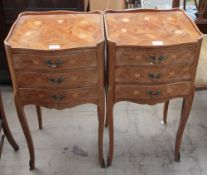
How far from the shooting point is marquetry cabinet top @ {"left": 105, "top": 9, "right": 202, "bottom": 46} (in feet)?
4.38

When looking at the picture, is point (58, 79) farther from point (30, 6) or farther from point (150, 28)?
point (30, 6)

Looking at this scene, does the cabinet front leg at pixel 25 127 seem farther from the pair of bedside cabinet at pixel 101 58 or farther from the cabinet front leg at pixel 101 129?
the cabinet front leg at pixel 101 129

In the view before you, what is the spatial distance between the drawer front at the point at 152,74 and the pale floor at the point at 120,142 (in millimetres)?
533

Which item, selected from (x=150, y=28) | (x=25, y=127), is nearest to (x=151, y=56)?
(x=150, y=28)

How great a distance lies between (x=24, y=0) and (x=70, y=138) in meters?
0.83

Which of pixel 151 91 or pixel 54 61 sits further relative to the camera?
pixel 151 91

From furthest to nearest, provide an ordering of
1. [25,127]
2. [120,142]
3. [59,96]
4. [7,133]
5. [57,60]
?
[120,142] → [7,133] → [25,127] → [59,96] → [57,60]

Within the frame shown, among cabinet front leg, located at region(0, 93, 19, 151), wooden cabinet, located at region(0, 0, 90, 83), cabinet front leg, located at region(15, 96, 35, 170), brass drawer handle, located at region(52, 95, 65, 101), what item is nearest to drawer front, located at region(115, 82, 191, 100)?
brass drawer handle, located at region(52, 95, 65, 101)

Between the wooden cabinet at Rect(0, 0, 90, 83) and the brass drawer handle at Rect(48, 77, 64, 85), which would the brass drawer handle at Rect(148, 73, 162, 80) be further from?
the wooden cabinet at Rect(0, 0, 90, 83)

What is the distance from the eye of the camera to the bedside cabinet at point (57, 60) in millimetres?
1293

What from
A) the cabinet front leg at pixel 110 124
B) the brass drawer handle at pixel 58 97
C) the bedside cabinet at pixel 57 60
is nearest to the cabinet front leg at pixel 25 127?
the bedside cabinet at pixel 57 60

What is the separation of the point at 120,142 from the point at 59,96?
593 millimetres

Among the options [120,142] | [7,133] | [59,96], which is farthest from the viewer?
[120,142]

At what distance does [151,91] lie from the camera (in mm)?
1428
